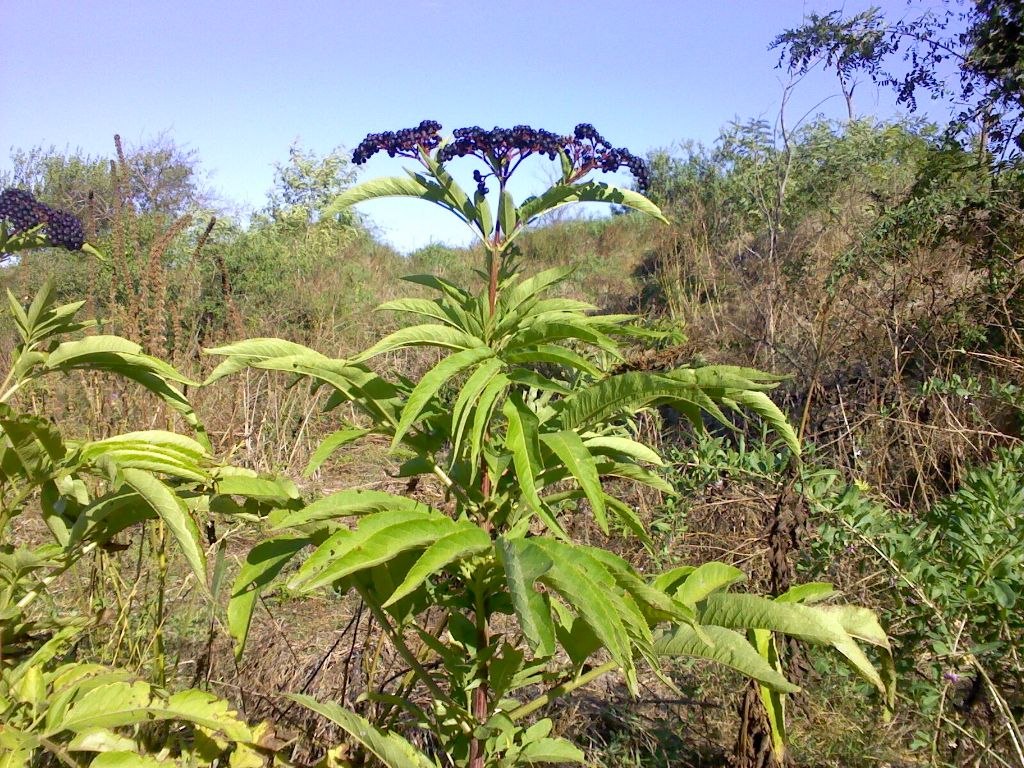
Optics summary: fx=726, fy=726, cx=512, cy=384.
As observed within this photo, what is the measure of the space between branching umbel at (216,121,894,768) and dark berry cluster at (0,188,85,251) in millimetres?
673

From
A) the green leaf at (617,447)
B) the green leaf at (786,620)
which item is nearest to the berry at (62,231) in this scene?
the green leaf at (617,447)

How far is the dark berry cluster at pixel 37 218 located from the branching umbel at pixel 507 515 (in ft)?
2.21

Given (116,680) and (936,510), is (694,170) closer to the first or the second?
(936,510)

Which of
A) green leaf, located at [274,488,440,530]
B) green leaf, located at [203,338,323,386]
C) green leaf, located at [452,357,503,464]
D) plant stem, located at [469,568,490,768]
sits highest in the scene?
green leaf, located at [203,338,323,386]

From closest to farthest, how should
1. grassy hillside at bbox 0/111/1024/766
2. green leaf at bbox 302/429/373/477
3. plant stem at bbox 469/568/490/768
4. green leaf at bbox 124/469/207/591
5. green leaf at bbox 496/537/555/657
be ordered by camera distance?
green leaf at bbox 496/537/555/657
green leaf at bbox 124/469/207/591
green leaf at bbox 302/429/373/477
plant stem at bbox 469/568/490/768
grassy hillside at bbox 0/111/1024/766

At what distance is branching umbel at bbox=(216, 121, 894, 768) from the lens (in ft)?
3.88

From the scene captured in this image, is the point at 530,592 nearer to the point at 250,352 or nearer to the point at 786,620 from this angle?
the point at 786,620

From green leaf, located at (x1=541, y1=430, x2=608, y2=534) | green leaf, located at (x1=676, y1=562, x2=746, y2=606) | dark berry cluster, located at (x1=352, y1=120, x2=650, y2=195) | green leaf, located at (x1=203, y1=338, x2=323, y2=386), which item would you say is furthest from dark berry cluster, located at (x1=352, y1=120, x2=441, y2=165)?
green leaf, located at (x1=676, y1=562, x2=746, y2=606)

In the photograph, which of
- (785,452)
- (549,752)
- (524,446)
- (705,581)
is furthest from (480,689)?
(785,452)

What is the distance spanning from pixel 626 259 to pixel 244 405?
11.3 m

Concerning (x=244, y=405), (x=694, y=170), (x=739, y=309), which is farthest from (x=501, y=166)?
(x=694, y=170)

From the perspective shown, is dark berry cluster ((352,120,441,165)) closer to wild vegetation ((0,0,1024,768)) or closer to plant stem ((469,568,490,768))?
wild vegetation ((0,0,1024,768))

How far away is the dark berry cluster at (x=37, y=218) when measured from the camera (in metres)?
1.68

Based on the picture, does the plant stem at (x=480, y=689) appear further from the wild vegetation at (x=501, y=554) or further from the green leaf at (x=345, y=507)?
the green leaf at (x=345, y=507)
